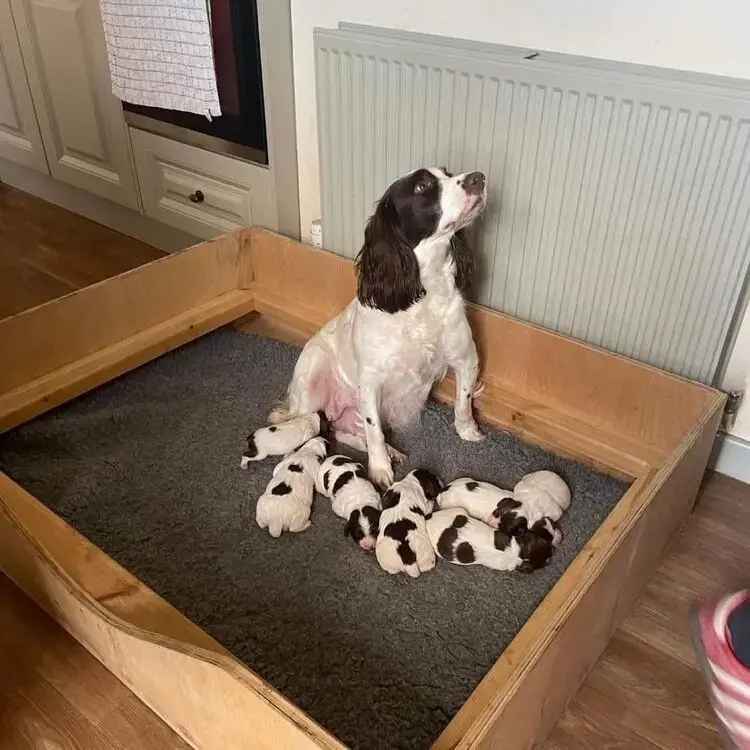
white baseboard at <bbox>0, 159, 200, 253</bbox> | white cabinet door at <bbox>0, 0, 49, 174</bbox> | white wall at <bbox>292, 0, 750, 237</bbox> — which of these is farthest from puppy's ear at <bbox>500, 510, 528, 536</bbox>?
white cabinet door at <bbox>0, 0, 49, 174</bbox>

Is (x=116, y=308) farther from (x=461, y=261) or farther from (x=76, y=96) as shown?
(x=76, y=96)

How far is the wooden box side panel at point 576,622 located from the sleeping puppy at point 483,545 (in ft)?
0.50

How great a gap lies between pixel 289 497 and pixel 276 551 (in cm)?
12

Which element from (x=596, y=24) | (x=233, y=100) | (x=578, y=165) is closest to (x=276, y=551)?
(x=578, y=165)

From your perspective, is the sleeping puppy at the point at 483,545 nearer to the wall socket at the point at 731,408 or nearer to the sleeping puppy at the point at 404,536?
the sleeping puppy at the point at 404,536

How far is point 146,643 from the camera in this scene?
124cm

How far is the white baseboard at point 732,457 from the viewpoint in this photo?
6.34 feet

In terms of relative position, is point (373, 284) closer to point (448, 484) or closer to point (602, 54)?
point (448, 484)

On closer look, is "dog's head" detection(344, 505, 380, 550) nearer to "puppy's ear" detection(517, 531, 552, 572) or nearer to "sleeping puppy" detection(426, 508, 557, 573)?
"sleeping puppy" detection(426, 508, 557, 573)

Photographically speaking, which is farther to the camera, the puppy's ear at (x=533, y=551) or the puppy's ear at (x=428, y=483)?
the puppy's ear at (x=428, y=483)

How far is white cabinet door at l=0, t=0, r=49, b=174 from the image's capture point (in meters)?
3.15

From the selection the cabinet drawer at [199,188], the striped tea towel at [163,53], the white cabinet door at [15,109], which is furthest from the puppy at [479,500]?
the white cabinet door at [15,109]

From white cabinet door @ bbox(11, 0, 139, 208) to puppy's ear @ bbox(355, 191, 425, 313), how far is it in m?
1.65

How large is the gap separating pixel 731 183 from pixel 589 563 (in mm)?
864
